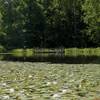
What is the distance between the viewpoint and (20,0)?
2707 inches

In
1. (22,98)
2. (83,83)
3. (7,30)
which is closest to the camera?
(22,98)

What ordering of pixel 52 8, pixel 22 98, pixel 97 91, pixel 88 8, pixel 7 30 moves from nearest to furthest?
1. pixel 22 98
2. pixel 97 91
3. pixel 88 8
4. pixel 7 30
5. pixel 52 8

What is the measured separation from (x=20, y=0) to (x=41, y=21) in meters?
6.42

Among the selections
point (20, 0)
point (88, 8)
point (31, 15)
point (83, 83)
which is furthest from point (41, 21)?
point (83, 83)

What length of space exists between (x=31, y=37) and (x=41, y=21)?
3.55 metres

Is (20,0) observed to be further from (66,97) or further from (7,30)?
(66,97)

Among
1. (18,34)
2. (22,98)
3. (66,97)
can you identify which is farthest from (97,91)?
(18,34)

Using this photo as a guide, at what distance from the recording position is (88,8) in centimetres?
4859

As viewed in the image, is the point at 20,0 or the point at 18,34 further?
the point at 20,0

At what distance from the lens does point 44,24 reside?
217 ft

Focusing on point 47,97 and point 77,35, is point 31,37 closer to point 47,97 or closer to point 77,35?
point 77,35

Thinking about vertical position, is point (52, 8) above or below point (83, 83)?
above

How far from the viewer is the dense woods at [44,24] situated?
6319 centimetres

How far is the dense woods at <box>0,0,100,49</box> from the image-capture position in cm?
6319
